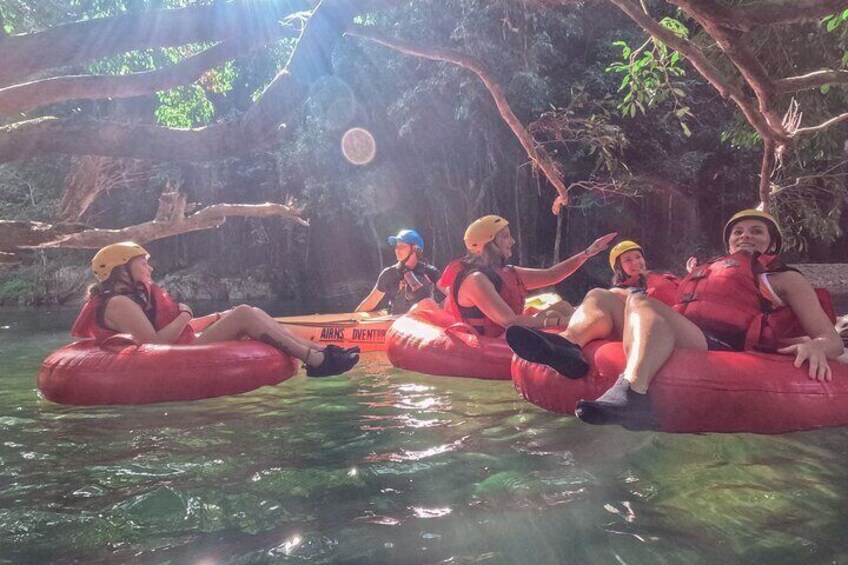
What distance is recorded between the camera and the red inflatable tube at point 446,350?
461cm

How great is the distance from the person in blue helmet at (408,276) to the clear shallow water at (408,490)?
125 inches

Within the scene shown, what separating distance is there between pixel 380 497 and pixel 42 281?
22.1 meters

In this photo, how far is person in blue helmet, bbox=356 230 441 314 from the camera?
6848 mm

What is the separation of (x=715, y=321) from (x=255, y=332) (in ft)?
10.8

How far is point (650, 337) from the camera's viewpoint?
300 cm

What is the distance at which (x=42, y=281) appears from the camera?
20.3 metres

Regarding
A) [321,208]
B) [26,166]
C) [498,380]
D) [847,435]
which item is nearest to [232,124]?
[498,380]

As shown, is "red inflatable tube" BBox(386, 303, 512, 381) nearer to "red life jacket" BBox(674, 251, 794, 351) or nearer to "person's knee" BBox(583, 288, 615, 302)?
"person's knee" BBox(583, 288, 615, 302)

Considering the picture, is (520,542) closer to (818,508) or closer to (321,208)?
(818,508)

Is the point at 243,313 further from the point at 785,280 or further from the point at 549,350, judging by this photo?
the point at 785,280

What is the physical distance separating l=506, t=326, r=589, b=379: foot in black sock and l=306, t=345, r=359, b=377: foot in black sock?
166 cm

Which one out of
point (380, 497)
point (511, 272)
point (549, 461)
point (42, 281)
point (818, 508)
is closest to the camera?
point (818, 508)

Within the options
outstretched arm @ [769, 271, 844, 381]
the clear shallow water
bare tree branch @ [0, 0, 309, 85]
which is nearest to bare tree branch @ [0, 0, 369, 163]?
bare tree branch @ [0, 0, 309, 85]

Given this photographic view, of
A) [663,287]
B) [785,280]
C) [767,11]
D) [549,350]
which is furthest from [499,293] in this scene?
[767,11]
